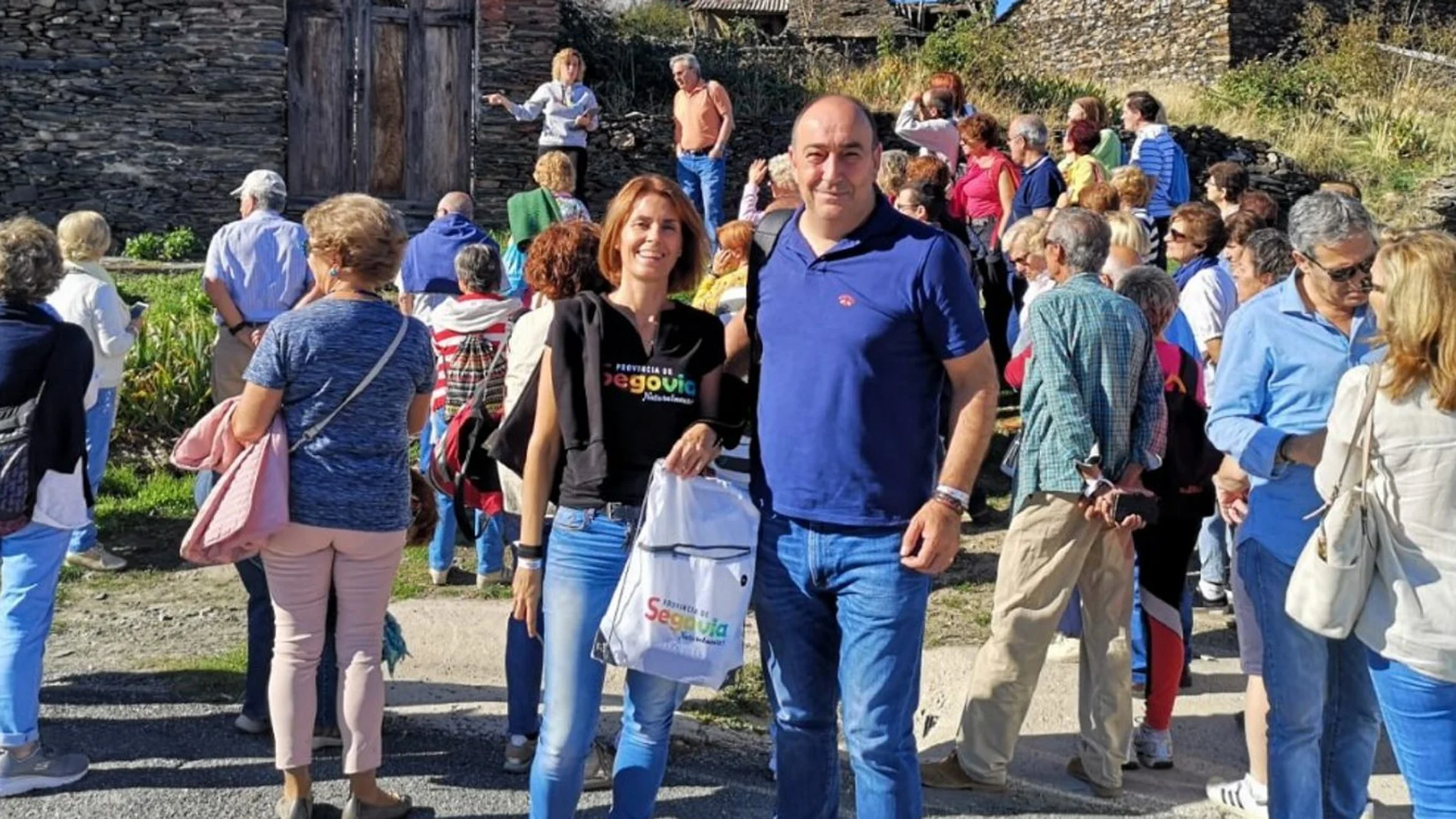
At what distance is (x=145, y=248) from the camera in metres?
12.9

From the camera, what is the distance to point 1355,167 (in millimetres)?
16391

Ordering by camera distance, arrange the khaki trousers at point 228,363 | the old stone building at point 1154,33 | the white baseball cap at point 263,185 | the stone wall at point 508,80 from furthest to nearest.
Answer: the old stone building at point 1154,33 < the stone wall at point 508,80 < the khaki trousers at point 228,363 < the white baseball cap at point 263,185

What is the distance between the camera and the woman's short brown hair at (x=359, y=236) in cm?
439

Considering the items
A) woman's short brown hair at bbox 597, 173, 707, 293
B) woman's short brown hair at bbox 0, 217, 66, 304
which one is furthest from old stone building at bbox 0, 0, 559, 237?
woman's short brown hair at bbox 597, 173, 707, 293

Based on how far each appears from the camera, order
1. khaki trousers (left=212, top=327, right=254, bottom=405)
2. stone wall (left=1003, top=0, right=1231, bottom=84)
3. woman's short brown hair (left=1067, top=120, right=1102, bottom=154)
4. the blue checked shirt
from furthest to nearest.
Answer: stone wall (left=1003, top=0, right=1231, bottom=84), woman's short brown hair (left=1067, top=120, right=1102, bottom=154), khaki trousers (left=212, top=327, right=254, bottom=405), the blue checked shirt

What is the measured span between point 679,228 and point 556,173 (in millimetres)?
4248

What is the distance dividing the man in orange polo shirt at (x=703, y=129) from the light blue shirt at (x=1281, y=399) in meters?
7.65

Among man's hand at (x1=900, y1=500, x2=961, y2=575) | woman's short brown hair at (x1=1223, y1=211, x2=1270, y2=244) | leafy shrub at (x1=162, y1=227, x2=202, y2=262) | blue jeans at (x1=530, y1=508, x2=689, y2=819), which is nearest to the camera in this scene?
man's hand at (x1=900, y1=500, x2=961, y2=575)

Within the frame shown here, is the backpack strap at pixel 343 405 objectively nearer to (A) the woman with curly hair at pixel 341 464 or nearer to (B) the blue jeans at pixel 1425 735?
(A) the woman with curly hair at pixel 341 464

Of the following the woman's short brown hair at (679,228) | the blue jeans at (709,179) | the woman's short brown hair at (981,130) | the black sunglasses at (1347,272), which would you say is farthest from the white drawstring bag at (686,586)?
the blue jeans at (709,179)

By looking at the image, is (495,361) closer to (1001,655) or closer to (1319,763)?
(1001,655)

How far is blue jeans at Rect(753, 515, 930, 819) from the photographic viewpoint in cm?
363

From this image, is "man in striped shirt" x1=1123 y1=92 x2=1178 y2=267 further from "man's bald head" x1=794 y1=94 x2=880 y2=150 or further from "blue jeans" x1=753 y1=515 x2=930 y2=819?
"blue jeans" x1=753 y1=515 x2=930 y2=819

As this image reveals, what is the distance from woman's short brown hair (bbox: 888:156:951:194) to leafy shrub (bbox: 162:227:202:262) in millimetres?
7554
